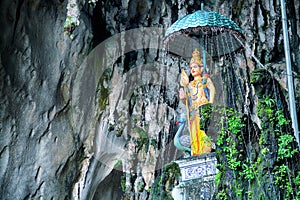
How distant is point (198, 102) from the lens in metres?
5.45

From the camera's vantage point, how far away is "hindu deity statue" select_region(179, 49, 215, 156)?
517 centimetres

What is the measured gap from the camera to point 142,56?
7.36m

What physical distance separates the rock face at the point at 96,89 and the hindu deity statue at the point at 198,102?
34cm

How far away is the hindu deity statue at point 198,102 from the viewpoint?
5.17m

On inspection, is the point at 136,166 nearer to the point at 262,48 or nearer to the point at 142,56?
the point at 142,56

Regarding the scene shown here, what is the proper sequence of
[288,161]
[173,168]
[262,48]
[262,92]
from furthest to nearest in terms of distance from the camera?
[262,48] < [173,168] < [262,92] < [288,161]

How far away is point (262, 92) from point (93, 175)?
314cm

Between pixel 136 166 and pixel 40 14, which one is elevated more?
pixel 40 14

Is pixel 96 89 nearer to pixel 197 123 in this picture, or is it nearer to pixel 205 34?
pixel 197 123

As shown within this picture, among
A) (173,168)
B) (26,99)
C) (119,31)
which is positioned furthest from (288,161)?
(119,31)

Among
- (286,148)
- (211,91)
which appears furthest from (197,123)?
(286,148)

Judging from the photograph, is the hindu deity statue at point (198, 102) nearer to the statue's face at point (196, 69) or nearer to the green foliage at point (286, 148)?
the statue's face at point (196, 69)

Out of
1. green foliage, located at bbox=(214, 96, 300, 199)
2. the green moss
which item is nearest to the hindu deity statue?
green foliage, located at bbox=(214, 96, 300, 199)

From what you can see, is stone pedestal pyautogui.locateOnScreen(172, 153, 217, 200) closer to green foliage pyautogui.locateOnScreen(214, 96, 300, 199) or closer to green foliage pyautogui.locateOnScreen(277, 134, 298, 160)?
green foliage pyautogui.locateOnScreen(214, 96, 300, 199)
